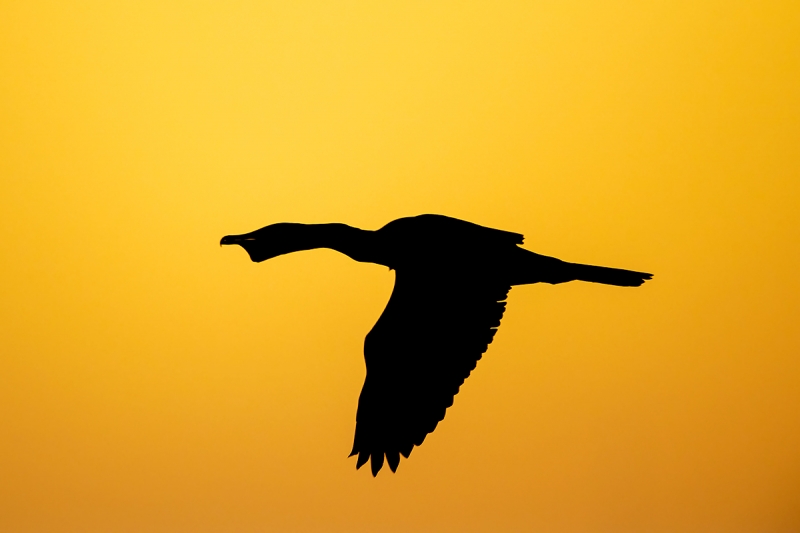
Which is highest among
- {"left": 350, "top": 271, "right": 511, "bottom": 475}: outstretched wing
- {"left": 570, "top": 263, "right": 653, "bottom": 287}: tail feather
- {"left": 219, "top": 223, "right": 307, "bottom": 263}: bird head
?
{"left": 570, "top": 263, "right": 653, "bottom": 287}: tail feather

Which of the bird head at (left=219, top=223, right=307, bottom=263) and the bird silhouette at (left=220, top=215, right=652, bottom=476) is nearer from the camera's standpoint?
the bird silhouette at (left=220, top=215, right=652, bottom=476)

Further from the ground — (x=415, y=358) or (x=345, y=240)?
(x=345, y=240)

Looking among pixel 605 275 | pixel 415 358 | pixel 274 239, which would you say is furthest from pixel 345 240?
pixel 605 275

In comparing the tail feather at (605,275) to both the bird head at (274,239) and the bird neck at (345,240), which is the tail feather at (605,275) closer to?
the bird neck at (345,240)

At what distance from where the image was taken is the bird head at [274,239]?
150cm

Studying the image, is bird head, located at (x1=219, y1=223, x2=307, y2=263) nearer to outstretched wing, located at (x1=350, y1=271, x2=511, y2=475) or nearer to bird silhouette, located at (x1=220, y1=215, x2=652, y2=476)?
bird silhouette, located at (x1=220, y1=215, x2=652, y2=476)

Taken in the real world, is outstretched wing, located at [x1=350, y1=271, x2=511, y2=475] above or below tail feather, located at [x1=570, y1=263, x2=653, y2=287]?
Answer: below

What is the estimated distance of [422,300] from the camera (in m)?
1.41

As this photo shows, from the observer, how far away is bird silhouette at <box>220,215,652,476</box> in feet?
4.51

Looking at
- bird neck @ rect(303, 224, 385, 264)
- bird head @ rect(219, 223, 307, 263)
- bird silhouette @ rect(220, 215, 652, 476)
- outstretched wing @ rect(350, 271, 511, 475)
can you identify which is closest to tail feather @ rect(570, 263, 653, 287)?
bird silhouette @ rect(220, 215, 652, 476)

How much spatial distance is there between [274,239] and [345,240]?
15cm

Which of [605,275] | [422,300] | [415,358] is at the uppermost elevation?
[605,275]

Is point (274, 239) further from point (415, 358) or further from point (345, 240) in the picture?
point (415, 358)

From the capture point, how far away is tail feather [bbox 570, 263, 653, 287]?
152cm
